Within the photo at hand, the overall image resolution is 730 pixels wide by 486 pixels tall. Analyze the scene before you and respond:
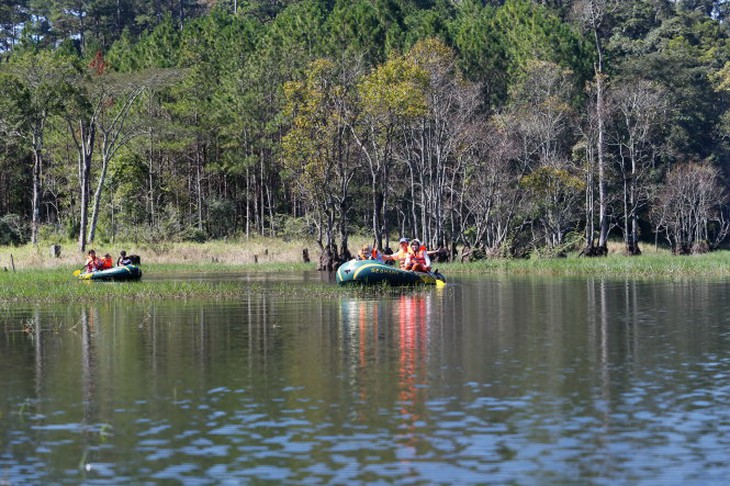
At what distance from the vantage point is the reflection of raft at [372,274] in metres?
44.7

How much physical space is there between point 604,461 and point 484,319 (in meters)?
18.0

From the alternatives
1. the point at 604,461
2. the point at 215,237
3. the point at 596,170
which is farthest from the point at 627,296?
the point at 215,237

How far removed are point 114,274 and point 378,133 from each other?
28798 mm

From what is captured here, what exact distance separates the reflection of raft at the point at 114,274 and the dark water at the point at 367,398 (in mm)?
14250

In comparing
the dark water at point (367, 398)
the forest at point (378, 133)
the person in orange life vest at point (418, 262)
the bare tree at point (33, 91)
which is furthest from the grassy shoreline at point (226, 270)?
the bare tree at point (33, 91)

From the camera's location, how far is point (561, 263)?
62.0 m

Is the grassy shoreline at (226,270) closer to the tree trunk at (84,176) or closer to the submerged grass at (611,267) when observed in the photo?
the submerged grass at (611,267)

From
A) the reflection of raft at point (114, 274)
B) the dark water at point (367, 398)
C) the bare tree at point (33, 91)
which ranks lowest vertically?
the dark water at point (367, 398)

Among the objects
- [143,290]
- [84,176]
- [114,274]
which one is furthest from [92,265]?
[84,176]

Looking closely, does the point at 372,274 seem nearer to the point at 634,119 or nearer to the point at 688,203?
the point at 634,119

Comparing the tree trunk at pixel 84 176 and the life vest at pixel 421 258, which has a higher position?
the tree trunk at pixel 84 176

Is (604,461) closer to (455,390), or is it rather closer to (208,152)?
(455,390)

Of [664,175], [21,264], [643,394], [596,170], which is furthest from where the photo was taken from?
[664,175]

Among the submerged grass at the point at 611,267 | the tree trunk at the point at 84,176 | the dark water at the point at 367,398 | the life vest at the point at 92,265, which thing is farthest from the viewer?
the tree trunk at the point at 84,176
